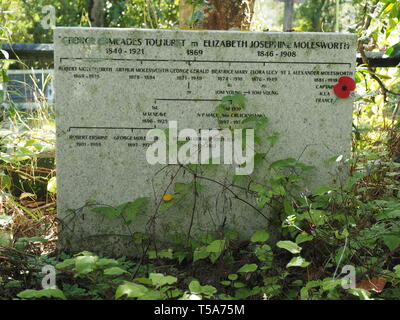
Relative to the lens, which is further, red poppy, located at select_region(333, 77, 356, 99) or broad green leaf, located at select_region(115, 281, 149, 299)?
red poppy, located at select_region(333, 77, 356, 99)

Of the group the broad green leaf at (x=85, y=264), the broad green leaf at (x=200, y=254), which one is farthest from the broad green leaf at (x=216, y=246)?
the broad green leaf at (x=85, y=264)

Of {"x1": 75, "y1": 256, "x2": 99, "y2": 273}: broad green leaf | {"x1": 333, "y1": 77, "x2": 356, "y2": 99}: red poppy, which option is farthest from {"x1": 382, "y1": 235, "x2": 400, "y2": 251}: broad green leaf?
{"x1": 75, "y1": 256, "x2": 99, "y2": 273}: broad green leaf

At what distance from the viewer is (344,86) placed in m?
3.48

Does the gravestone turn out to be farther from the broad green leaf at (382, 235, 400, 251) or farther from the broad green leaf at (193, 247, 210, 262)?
the broad green leaf at (382, 235, 400, 251)

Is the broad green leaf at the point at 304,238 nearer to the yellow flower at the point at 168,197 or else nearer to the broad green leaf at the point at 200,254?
the broad green leaf at the point at 200,254

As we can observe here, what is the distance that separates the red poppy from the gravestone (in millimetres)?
35

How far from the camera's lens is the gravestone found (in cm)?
342

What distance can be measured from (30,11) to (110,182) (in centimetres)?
1318

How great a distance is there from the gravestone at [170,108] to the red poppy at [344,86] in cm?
3

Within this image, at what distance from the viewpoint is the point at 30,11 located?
1534 cm

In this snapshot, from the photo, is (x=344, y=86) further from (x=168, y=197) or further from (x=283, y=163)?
(x=168, y=197)

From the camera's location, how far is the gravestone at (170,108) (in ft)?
11.2
